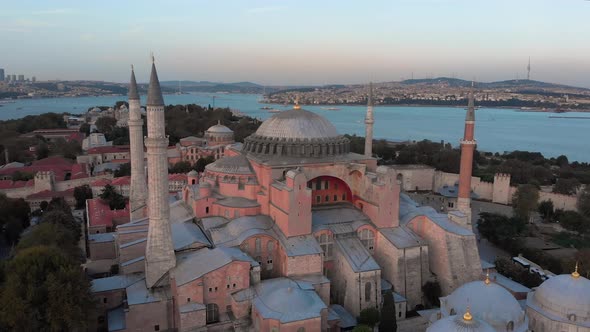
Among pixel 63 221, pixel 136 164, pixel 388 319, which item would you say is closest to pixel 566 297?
pixel 388 319

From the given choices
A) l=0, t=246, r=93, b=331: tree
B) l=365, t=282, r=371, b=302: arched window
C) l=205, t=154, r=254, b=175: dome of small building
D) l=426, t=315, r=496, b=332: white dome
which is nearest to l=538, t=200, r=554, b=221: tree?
l=365, t=282, r=371, b=302: arched window

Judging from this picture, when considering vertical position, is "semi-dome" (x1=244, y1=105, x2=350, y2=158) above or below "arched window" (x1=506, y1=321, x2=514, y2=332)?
above

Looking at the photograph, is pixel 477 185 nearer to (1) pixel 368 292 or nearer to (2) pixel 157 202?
(1) pixel 368 292

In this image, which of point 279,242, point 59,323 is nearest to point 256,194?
point 279,242

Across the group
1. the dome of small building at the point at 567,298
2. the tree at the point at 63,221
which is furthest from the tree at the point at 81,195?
the dome of small building at the point at 567,298

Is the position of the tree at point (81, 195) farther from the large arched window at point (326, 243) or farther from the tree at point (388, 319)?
the tree at point (388, 319)

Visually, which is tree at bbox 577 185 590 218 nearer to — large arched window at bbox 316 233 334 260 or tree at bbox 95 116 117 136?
large arched window at bbox 316 233 334 260
